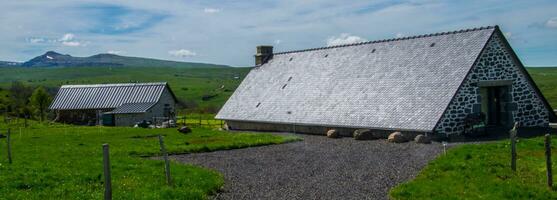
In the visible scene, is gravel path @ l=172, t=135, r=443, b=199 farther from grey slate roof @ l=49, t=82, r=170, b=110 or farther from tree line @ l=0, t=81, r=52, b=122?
tree line @ l=0, t=81, r=52, b=122

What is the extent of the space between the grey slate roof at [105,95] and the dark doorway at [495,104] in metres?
38.3

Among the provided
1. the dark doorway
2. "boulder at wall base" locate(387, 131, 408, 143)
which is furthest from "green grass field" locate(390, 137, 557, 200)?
the dark doorway

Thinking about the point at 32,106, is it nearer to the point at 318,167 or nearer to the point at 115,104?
the point at 115,104

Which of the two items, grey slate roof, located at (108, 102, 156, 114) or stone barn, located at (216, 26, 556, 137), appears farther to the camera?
grey slate roof, located at (108, 102, 156, 114)

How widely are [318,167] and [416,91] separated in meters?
11.4

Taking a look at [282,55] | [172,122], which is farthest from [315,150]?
[172,122]

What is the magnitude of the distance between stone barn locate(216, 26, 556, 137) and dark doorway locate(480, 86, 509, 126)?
5cm

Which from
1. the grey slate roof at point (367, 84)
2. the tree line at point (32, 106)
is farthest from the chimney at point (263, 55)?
the tree line at point (32, 106)

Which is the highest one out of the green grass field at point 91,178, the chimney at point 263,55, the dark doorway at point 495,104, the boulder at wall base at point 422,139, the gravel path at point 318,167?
the chimney at point 263,55

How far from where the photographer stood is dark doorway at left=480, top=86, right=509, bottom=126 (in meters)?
29.8

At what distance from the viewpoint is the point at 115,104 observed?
62.3 metres

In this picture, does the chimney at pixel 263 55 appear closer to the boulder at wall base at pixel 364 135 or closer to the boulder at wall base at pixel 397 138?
the boulder at wall base at pixel 364 135

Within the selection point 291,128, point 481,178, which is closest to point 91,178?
point 481,178

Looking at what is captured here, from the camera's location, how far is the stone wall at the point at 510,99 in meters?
27.5
